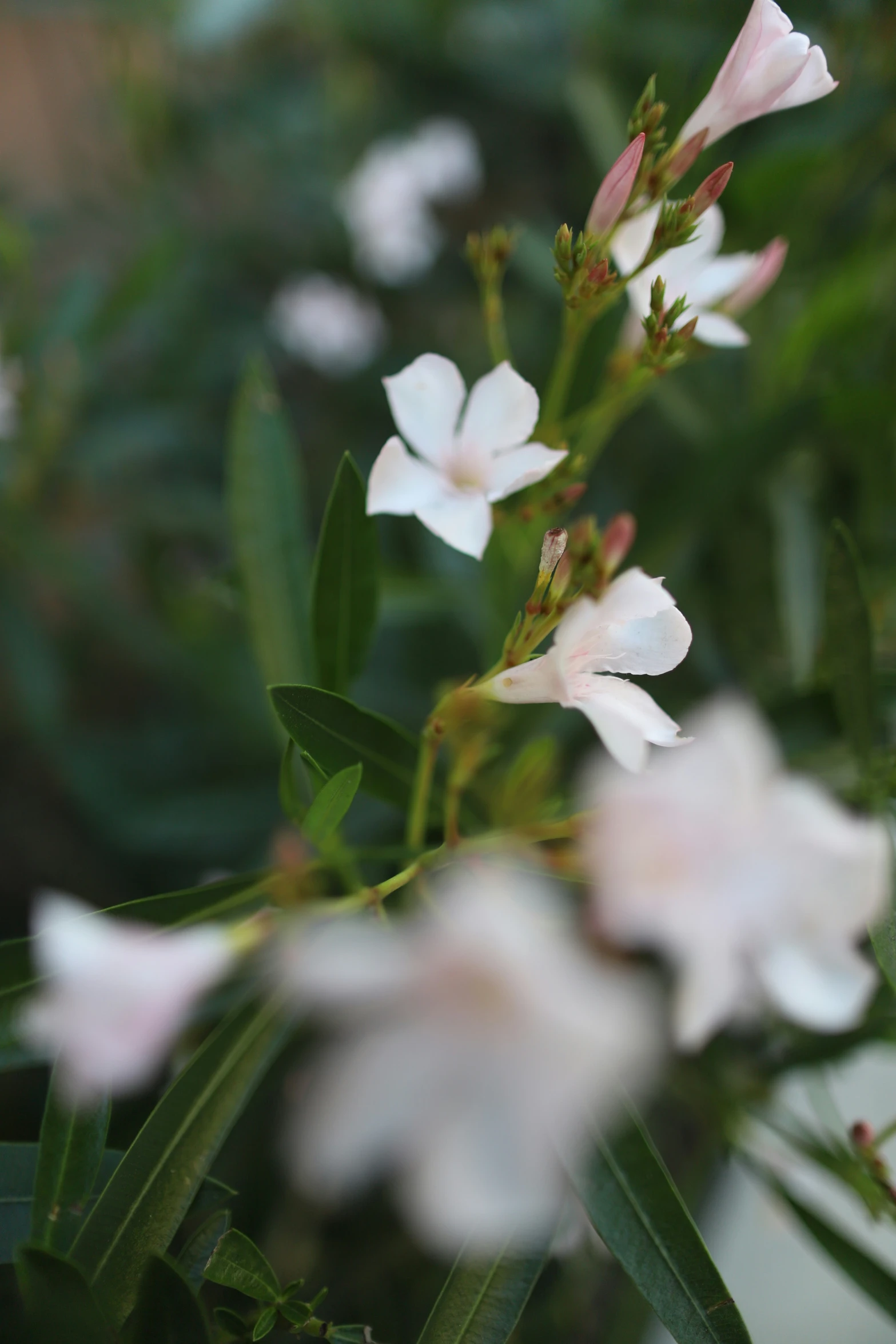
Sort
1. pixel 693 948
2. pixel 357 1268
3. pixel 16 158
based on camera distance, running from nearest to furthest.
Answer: pixel 693 948, pixel 357 1268, pixel 16 158

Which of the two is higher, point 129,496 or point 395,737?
point 395,737

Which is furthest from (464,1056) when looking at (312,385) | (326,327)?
(312,385)

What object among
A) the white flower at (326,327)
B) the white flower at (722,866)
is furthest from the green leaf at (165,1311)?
the white flower at (326,327)

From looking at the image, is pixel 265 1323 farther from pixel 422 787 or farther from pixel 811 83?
pixel 811 83

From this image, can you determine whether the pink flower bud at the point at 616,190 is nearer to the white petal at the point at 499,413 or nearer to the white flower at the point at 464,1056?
the white petal at the point at 499,413

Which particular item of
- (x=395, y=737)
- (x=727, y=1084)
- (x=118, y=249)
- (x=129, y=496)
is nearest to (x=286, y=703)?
(x=395, y=737)

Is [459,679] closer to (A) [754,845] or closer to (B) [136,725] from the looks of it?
(B) [136,725]

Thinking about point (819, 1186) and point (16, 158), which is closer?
point (819, 1186)
